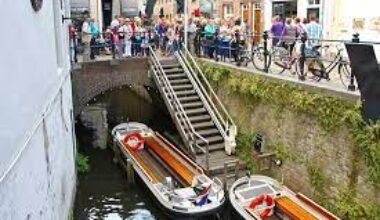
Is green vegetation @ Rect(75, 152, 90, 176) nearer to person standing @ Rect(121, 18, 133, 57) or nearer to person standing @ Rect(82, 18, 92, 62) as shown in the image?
person standing @ Rect(82, 18, 92, 62)

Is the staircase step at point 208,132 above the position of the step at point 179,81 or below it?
below

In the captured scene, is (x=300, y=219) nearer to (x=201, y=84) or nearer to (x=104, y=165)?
(x=201, y=84)

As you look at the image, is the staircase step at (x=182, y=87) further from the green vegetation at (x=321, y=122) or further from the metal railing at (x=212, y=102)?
the green vegetation at (x=321, y=122)

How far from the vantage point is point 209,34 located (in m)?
17.0

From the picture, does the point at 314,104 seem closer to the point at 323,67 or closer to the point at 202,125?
the point at 323,67

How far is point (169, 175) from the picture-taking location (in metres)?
12.9

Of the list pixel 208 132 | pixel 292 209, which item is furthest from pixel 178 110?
pixel 292 209

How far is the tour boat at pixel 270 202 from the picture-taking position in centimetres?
966

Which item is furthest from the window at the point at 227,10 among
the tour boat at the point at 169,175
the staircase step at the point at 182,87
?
the tour boat at the point at 169,175

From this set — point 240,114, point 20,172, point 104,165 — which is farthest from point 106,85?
point 20,172

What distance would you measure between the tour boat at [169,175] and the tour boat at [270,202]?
20.7 inches

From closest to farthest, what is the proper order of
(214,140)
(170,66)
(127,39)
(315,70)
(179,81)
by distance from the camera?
(315,70), (214,140), (179,81), (170,66), (127,39)

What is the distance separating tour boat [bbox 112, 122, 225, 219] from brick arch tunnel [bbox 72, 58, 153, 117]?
1518 mm

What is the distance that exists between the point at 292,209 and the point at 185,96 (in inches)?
258
